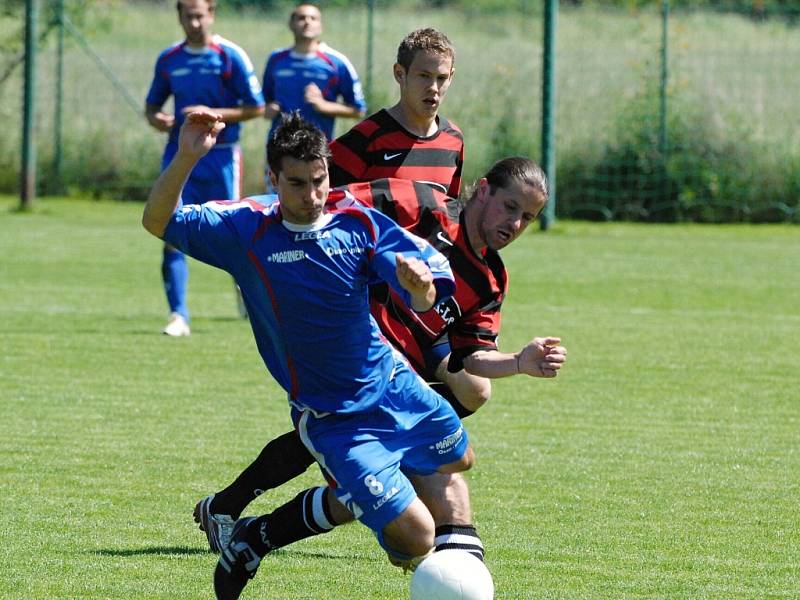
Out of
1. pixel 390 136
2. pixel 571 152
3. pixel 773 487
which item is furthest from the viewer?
pixel 571 152

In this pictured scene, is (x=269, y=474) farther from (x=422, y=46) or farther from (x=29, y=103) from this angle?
(x=29, y=103)

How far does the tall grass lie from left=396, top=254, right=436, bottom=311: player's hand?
47.9 ft

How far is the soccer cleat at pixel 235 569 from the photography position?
178 inches

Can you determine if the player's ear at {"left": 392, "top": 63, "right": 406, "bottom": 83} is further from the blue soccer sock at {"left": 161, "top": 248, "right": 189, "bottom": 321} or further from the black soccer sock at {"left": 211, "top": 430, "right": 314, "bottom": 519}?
the blue soccer sock at {"left": 161, "top": 248, "right": 189, "bottom": 321}

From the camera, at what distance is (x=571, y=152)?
61.6 feet

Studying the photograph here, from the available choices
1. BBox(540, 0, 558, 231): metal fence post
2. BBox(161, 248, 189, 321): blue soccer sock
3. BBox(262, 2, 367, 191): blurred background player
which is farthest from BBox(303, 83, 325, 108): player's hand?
BBox(540, 0, 558, 231): metal fence post

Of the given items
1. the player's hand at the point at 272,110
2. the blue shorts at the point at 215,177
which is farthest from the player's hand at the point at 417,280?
the player's hand at the point at 272,110

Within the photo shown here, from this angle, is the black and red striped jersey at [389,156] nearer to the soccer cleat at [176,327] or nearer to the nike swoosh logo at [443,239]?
the nike swoosh logo at [443,239]

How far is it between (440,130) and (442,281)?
156 cm

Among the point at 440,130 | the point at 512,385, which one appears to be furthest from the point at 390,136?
the point at 512,385

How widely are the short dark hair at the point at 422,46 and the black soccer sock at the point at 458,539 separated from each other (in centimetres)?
184

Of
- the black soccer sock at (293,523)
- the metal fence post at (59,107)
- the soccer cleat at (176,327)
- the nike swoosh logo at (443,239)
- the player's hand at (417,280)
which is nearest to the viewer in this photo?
the player's hand at (417,280)

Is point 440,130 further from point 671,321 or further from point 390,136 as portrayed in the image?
point 671,321

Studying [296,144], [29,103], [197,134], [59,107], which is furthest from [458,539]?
[59,107]
